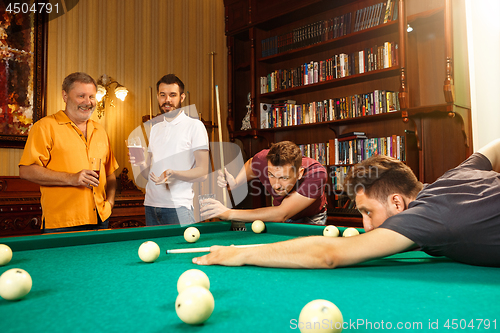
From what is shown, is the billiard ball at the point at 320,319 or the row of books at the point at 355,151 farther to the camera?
the row of books at the point at 355,151

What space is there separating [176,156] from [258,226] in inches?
39.0

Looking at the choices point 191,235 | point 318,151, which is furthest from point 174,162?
point 318,151

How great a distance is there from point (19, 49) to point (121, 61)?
1.02m

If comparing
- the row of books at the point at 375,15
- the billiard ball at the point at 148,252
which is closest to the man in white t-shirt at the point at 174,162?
the billiard ball at the point at 148,252

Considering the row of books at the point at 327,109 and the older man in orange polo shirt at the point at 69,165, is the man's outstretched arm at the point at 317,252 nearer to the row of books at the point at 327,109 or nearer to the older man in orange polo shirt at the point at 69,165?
the older man in orange polo shirt at the point at 69,165

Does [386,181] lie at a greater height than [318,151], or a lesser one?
lesser

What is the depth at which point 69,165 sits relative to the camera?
2480 mm

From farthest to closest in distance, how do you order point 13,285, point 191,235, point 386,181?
point 191,235 < point 386,181 < point 13,285

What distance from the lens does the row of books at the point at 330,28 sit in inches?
143

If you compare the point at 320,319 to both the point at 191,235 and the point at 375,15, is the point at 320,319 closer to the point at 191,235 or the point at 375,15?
the point at 191,235

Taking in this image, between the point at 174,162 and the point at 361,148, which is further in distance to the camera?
the point at 361,148

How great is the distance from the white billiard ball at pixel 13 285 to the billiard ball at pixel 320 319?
0.72 meters

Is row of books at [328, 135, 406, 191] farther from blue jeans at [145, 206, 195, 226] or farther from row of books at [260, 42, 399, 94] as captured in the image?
blue jeans at [145, 206, 195, 226]

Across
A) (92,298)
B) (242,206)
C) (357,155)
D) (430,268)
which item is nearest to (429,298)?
(430,268)
